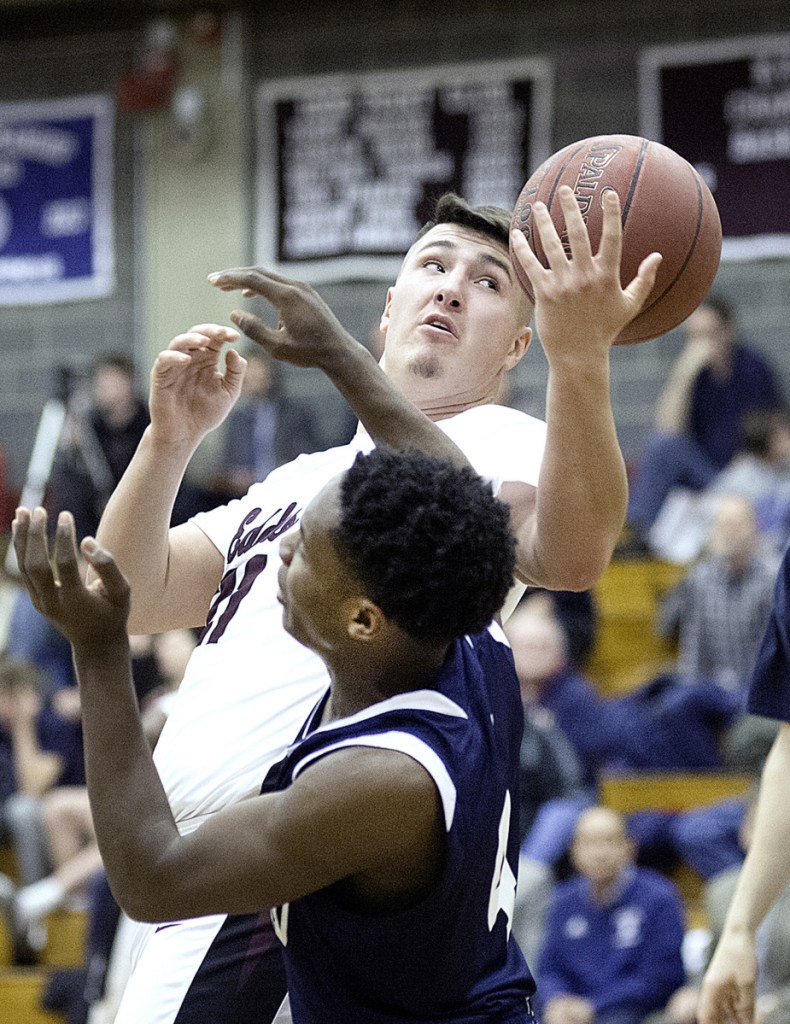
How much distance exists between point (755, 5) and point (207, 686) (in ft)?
28.6

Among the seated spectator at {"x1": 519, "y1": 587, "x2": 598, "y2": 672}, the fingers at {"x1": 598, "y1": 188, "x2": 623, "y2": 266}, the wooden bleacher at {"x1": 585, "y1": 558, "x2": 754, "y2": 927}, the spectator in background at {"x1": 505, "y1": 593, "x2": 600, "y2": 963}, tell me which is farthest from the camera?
the wooden bleacher at {"x1": 585, "y1": 558, "x2": 754, "y2": 927}

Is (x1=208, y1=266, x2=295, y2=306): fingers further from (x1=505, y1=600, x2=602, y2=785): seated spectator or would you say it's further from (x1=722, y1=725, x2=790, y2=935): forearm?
(x1=505, y1=600, x2=602, y2=785): seated spectator

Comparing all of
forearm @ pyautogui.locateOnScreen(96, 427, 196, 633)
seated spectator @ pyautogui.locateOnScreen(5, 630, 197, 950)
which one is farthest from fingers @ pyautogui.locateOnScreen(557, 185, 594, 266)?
seated spectator @ pyautogui.locateOnScreen(5, 630, 197, 950)

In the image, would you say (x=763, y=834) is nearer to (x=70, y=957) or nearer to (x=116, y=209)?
(x=70, y=957)

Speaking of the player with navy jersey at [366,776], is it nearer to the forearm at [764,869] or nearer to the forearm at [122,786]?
the forearm at [122,786]

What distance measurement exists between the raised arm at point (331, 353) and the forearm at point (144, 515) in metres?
0.56

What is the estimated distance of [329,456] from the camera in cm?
296

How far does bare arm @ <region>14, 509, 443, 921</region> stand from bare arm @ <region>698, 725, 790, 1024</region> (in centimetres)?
116

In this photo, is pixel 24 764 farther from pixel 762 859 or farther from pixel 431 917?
pixel 431 917

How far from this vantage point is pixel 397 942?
213cm

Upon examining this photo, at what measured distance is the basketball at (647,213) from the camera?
265cm

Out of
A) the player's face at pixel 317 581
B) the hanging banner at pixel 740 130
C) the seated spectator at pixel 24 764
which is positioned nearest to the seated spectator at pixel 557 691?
the seated spectator at pixel 24 764

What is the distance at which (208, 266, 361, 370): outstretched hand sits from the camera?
238 cm

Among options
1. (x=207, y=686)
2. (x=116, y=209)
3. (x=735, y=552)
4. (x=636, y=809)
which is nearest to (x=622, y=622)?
(x=735, y=552)
